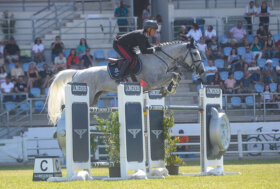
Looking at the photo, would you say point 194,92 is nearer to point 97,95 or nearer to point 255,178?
point 97,95

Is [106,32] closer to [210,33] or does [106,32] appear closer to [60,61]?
[60,61]

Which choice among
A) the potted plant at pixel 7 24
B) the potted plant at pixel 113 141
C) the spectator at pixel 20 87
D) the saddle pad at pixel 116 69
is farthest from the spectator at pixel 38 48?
the potted plant at pixel 113 141

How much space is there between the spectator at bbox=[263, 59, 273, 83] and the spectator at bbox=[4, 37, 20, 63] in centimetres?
856

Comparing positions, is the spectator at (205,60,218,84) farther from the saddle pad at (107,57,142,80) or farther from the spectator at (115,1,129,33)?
the saddle pad at (107,57,142,80)

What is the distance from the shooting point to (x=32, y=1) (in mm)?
24094

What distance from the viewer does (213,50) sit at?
836 inches

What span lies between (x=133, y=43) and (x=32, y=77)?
8.94m

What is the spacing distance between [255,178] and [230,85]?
35.0 ft

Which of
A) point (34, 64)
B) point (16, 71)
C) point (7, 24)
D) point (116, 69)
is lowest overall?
point (116, 69)

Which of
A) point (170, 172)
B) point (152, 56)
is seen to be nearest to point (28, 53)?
point (152, 56)

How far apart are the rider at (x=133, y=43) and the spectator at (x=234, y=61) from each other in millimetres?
9440

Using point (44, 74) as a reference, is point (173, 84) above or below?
below

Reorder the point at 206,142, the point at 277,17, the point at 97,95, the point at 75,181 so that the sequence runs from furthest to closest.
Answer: the point at 277,17 → the point at 97,95 → the point at 206,142 → the point at 75,181

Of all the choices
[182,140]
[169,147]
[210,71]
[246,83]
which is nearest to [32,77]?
[182,140]
